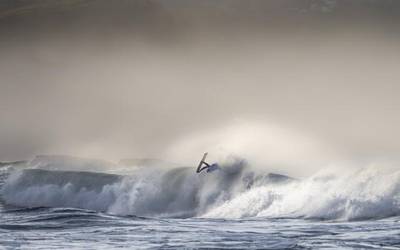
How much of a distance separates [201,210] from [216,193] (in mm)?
1109

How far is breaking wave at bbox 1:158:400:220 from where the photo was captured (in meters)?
35.8

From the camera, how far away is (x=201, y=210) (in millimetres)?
42031

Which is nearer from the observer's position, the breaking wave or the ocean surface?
the ocean surface

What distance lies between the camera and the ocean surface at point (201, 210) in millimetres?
29312

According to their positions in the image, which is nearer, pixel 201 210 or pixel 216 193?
pixel 201 210

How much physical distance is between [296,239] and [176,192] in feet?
53.6

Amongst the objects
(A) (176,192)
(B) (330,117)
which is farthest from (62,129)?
(A) (176,192)

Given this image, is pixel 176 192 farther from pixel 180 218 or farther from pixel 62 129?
pixel 62 129

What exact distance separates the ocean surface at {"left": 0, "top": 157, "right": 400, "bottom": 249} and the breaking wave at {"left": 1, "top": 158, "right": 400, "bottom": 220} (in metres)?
0.05

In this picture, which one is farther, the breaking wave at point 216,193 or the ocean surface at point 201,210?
the breaking wave at point 216,193

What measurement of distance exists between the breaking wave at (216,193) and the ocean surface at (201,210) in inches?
1.9

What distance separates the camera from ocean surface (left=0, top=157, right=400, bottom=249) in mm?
29312

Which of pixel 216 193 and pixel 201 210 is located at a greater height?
pixel 216 193

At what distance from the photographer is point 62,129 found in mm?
176250
